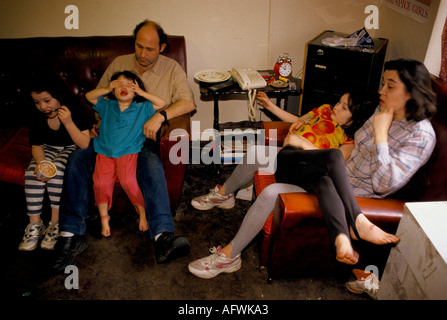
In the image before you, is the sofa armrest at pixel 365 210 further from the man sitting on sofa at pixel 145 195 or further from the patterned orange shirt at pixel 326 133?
the man sitting on sofa at pixel 145 195

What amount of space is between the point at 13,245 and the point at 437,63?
2922 mm

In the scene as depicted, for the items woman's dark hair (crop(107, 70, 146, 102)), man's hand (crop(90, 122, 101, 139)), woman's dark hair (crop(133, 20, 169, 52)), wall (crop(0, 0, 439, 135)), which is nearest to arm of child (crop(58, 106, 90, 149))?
man's hand (crop(90, 122, 101, 139))

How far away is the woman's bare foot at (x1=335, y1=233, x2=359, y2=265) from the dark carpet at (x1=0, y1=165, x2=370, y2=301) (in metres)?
0.50

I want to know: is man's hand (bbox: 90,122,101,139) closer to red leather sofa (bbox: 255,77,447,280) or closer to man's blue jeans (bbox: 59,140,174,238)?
man's blue jeans (bbox: 59,140,174,238)

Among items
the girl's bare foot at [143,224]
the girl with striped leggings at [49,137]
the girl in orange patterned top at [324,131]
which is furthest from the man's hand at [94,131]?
the girl in orange patterned top at [324,131]

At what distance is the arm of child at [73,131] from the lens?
1.99 meters

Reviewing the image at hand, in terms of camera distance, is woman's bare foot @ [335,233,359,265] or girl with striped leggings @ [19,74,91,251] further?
girl with striped leggings @ [19,74,91,251]

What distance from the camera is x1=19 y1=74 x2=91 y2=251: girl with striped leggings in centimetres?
199

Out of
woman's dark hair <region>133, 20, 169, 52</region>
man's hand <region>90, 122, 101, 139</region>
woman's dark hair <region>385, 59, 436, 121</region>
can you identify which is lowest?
man's hand <region>90, 122, 101, 139</region>

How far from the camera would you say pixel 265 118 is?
3.29m

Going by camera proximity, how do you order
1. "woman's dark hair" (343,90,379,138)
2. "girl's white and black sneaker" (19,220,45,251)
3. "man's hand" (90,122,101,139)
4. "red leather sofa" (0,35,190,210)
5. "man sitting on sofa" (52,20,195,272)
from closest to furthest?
"woman's dark hair" (343,90,379,138) → "man sitting on sofa" (52,20,195,272) → "girl's white and black sneaker" (19,220,45,251) → "man's hand" (90,122,101,139) → "red leather sofa" (0,35,190,210)

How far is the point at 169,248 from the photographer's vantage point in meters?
1.93

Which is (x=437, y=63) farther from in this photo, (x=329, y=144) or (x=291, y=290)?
(x=291, y=290)

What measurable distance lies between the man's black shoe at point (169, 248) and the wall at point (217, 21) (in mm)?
1703
